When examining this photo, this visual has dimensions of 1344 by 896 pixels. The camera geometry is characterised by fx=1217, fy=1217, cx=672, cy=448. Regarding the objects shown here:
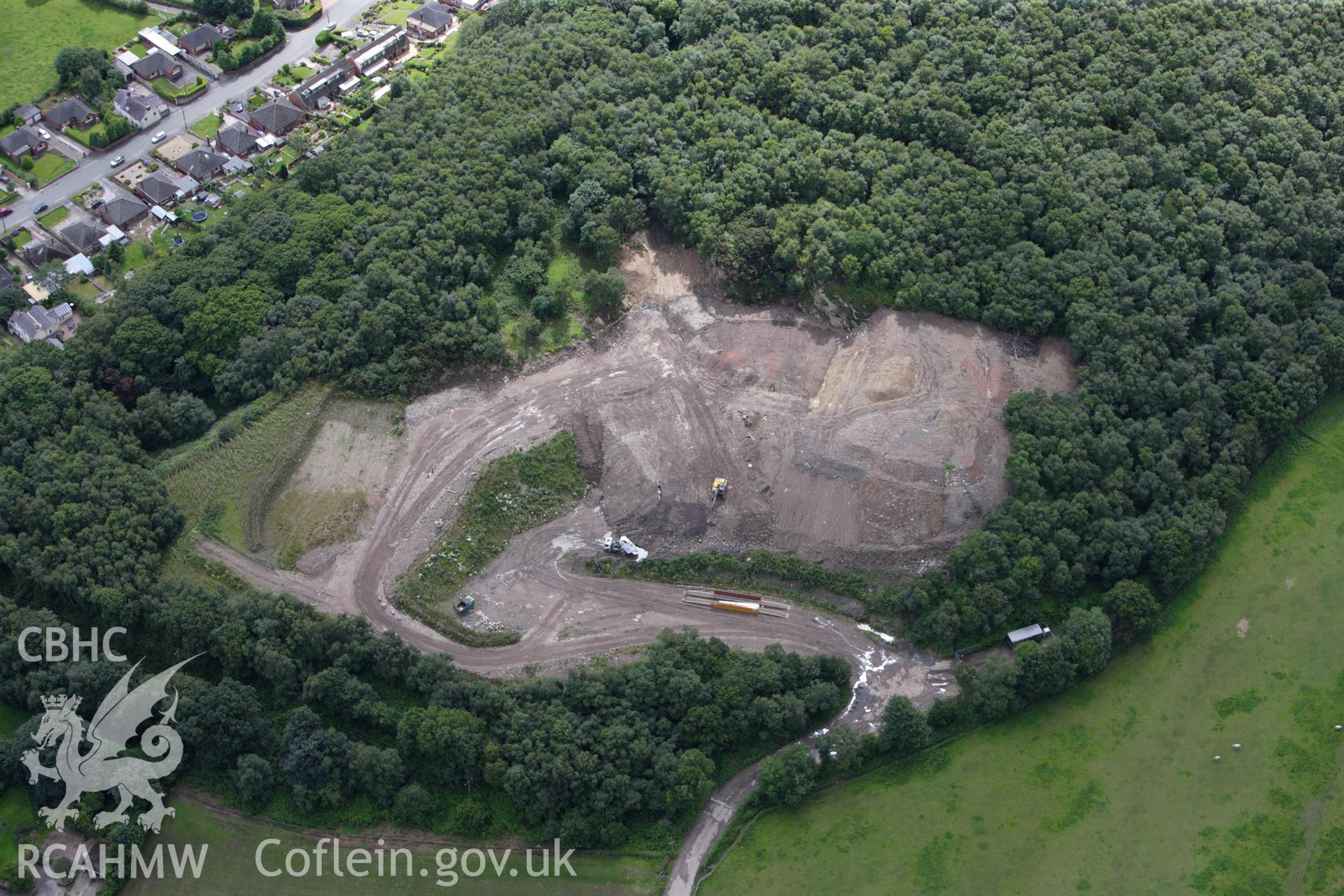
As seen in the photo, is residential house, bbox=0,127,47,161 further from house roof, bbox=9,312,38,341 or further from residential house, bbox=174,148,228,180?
house roof, bbox=9,312,38,341

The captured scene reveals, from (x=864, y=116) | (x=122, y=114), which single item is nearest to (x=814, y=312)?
(x=864, y=116)

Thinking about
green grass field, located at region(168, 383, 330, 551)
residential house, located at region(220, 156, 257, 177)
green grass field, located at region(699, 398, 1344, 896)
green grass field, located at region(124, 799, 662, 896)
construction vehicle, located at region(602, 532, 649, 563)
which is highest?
residential house, located at region(220, 156, 257, 177)

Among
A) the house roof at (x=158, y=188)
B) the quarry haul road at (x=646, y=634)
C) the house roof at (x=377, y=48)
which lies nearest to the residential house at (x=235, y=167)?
the house roof at (x=158, y=188)

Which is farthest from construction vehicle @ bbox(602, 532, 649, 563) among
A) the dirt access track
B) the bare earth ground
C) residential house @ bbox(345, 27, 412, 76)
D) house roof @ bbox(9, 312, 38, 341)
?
residential house @ bbox(345, 27, 412, 76)

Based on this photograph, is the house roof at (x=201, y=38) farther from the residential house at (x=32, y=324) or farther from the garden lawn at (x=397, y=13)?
the residential house at (x=32, y=324)

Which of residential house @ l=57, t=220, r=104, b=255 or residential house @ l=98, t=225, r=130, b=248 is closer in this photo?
residential house @ l=57, t=220, r=104, b=255

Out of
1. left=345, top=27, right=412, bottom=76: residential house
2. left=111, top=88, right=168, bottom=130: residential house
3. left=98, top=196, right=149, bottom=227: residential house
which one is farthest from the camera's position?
left=345, top=27, right=412, bottom=76: residential house

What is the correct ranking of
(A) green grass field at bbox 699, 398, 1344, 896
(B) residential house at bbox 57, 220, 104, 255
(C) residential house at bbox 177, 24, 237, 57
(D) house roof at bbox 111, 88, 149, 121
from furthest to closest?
1. (C) residential house at bbox 177, 24, 237, 57
2. (D) house roof at bbox 111, 88, 149, 121
3. (B) residential house at bbox 57, 220, 104, 255
4. (A) green grass field at bbox 699, 398, 1344, 896

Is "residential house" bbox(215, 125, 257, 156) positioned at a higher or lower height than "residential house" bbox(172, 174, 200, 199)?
higher
